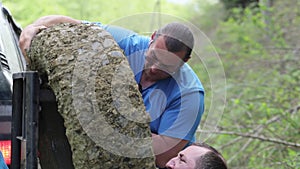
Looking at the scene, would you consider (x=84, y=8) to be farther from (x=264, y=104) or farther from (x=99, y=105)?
(x=99, y=105)

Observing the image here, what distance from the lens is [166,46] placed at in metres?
3.17

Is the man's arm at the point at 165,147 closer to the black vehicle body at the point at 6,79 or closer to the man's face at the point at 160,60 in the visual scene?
the man's face at the point at 160,60

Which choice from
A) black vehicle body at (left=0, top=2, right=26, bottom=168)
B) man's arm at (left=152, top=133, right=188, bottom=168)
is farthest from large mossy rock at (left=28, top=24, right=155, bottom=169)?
man's arm at (left=152, top=133, right=188, bottom=168)

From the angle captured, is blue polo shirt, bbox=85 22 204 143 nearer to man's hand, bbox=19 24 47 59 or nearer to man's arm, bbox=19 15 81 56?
man's arm, bbox=19 15 81 56

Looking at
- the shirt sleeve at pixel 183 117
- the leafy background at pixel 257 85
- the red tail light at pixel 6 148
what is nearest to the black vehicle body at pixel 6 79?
the red tail light at pixel 6 148

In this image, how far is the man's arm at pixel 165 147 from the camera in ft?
9.61

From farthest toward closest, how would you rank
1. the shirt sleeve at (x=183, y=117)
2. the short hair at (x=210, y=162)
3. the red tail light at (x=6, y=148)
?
the shirt sleeve at (x=183, y=117), the red tail light at (x=6, y=148), the short hair at (x=210, y=162)

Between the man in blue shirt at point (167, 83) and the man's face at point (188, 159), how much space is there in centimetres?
41

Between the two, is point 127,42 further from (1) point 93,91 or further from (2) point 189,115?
(1) point 93,91

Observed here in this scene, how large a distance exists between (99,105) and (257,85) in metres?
5.62

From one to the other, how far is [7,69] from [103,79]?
3.27 feet

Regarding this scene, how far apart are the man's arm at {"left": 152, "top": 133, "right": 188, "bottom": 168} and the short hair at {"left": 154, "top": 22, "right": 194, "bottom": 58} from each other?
507 mm

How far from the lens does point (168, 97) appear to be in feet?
10.6

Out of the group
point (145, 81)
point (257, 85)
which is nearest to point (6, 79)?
point (145, 81)
